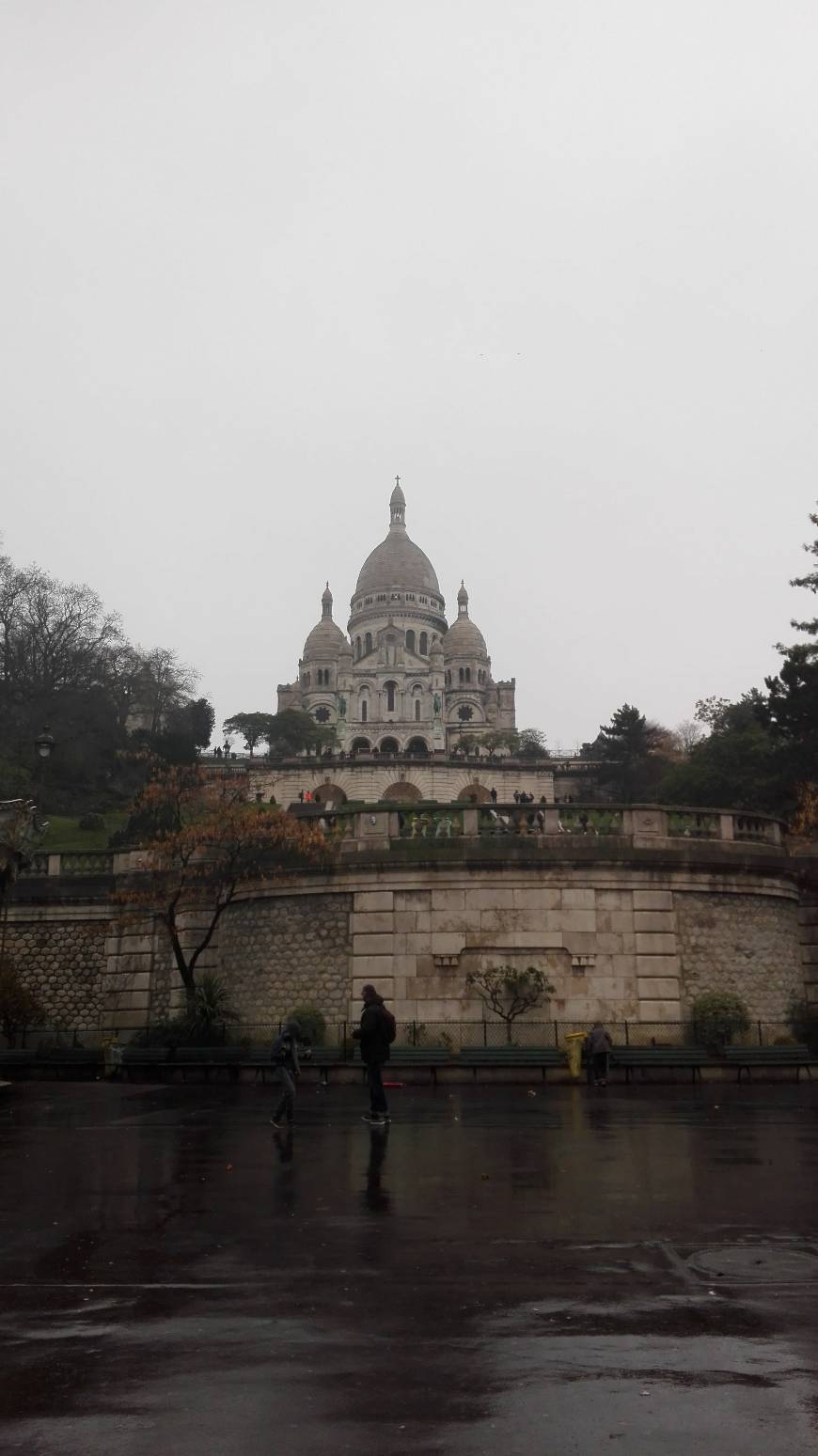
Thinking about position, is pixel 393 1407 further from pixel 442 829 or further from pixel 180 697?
pixel 180 697

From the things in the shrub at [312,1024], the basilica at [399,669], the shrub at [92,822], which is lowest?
the shrub at [312,1024]

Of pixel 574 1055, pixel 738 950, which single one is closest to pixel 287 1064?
pixel 574 1055

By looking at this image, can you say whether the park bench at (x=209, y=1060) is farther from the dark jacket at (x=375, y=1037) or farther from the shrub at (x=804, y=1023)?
the shrub at (x=804, y=1023)

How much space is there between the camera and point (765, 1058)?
2533 cm

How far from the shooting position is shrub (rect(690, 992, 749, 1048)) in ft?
88.7

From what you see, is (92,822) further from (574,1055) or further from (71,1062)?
(574,1055)

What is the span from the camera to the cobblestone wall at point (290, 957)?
2806 centimetres

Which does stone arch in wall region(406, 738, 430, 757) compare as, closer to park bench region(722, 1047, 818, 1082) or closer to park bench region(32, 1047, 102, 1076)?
park bench region(32, 1047, 102, 1076)

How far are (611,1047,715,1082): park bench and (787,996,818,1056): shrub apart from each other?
3.86 meters

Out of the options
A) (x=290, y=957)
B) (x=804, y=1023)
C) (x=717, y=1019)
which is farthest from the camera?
(x=804, y=1023)

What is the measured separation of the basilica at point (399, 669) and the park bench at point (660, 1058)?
122m

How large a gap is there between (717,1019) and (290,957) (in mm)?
→ 9266

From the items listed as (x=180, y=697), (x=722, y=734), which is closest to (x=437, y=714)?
(x=180, y=697)

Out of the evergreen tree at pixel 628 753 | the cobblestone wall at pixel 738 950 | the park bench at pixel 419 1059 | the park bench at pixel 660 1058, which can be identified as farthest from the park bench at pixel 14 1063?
the evergreen tree at pixel 628 753
